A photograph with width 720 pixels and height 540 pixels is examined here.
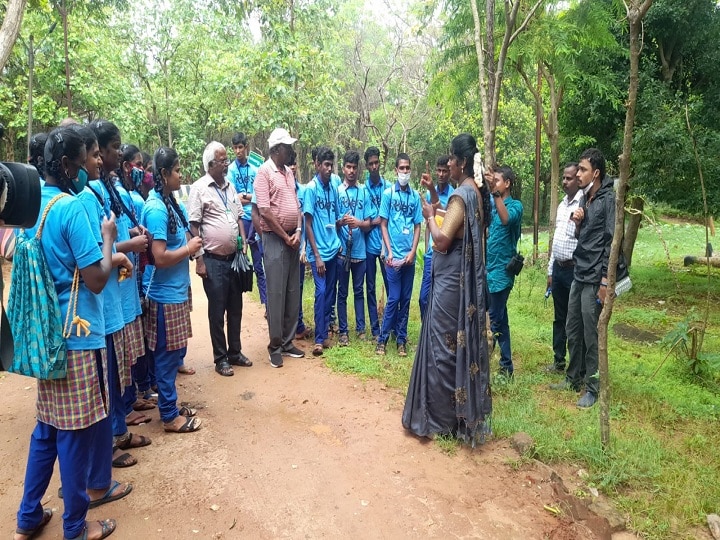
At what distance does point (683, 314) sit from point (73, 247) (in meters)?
8.46

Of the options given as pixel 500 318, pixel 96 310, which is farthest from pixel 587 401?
pixel 96 310

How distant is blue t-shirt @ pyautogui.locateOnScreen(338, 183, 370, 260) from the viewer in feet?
19.0

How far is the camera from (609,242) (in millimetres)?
4172

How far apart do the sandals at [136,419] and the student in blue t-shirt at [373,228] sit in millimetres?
2796

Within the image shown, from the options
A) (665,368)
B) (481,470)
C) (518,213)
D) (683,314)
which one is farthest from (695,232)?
(481,470)

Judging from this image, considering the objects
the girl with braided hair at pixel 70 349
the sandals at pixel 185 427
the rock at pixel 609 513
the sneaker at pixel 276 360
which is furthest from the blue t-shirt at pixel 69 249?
the rock at pixel 609 513

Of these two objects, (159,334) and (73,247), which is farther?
(159,334)

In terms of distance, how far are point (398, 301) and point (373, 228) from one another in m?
0.96

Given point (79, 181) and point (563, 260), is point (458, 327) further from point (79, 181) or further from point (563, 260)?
point (79, 181)

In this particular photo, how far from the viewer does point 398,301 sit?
5434mm

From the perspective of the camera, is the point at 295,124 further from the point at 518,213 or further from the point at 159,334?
the point at 159,334

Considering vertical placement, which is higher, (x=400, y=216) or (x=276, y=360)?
(x=400, y=216)

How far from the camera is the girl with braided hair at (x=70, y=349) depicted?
234 centimetres

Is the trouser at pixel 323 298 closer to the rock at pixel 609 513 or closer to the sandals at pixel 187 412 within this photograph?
the sandals at pixel 187 412
